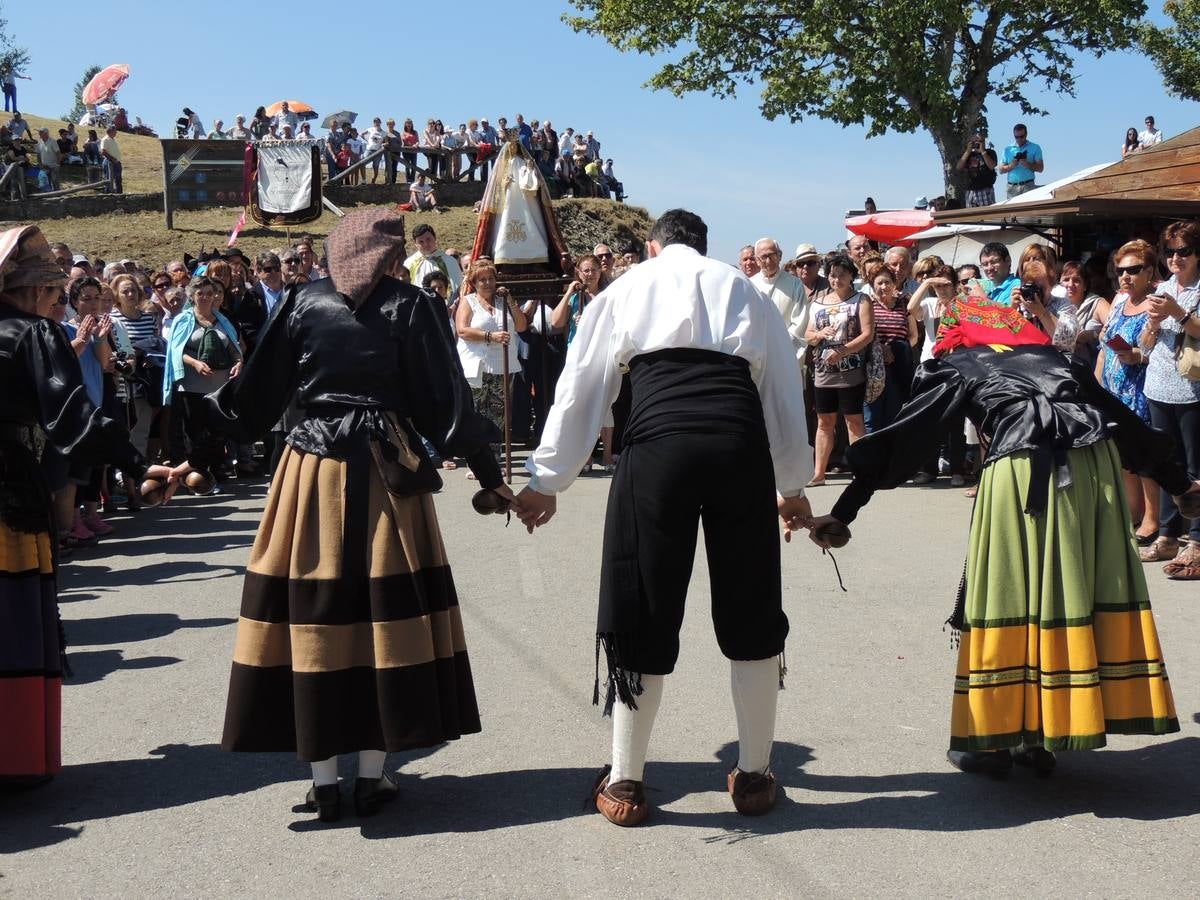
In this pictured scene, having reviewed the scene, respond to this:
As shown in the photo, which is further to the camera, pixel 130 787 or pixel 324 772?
pixel 130 787

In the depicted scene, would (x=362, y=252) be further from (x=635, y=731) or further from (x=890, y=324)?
(x=890, y=324)

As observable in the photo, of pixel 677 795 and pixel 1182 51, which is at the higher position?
pixel 1182 51

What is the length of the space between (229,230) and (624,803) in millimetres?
28096

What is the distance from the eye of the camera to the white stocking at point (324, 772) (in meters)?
4.27

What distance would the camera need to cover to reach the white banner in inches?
906

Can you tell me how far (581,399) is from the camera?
431 centimetres

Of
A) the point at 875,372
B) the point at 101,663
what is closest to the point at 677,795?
the point at 101,663

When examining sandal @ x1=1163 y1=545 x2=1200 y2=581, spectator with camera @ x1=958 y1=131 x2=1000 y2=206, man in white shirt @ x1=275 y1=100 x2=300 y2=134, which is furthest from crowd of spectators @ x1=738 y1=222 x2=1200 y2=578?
man in white shirt @ x1=275 y1=100 x2=300 y2=134

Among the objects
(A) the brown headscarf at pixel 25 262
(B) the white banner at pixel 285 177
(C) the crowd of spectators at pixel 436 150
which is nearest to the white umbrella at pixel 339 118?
(C) the crowd of spectators at pixel 436 150

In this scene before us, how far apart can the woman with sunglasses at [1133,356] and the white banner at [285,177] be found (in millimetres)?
17548

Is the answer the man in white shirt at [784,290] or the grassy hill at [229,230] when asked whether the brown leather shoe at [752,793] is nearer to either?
the man in white shirt at [784,290]

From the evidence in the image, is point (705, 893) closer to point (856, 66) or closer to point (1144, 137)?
point (1144, 137)

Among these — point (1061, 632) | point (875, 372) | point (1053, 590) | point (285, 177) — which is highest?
point (285, 177)

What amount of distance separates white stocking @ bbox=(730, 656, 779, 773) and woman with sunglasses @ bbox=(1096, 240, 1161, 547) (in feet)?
12.8
